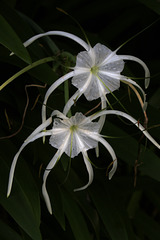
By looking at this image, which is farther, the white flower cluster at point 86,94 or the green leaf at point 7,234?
the green leaf at point 7,234

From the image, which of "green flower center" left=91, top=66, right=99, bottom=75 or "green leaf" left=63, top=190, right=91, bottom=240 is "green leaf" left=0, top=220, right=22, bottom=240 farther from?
"green flower center" left=91, top=66, right=99, bottom=75

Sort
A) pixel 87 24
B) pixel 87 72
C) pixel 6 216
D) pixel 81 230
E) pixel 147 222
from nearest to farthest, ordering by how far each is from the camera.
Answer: pixel 87 72
pixel 81 230
pixel 6 216
pixel 147 222
pixel 87 24

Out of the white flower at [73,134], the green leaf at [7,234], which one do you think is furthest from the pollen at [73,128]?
the green leaf at [7,234]

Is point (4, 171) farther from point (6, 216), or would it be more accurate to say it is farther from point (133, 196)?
point (133, 196)

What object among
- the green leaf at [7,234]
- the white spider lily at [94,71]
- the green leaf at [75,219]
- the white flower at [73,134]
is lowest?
the green leaf at [7,234]

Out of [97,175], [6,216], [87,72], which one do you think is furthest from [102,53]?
[6,216]

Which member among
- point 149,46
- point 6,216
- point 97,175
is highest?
point 149,46

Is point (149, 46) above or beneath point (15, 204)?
above

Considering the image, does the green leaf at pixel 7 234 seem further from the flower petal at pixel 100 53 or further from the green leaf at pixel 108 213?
the flower petal at pixel 100 53
